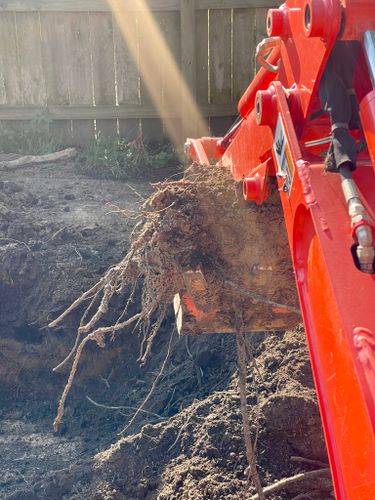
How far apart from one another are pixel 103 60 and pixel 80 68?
0.29m

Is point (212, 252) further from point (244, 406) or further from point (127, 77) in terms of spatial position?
point (127, 77)

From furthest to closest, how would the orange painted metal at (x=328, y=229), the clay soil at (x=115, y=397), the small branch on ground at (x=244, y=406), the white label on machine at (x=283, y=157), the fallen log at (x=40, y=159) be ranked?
the fallen log at (x=40, y=159), the clay soil at (x=115, y=397), the small branch on ground at (x=244, y=406), the white label on machine at (x=283, y=157), the orange painted metal at (x=328, y=229)

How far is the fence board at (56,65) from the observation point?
8.01m

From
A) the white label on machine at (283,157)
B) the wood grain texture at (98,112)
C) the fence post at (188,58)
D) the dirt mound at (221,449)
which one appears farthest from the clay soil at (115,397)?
the fence post at (188,58)

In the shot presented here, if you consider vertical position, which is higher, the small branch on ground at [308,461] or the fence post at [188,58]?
the fence post at [188,58]

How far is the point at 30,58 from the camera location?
26.6 feet

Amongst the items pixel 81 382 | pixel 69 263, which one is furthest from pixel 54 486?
pixel 69 263

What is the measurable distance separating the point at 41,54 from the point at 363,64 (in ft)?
22.4

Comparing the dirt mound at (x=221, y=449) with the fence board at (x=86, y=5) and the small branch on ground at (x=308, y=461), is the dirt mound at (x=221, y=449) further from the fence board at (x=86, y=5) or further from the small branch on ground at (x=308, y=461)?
the fence board at (x=86, y=5)

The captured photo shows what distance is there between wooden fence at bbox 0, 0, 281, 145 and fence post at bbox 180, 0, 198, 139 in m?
0.01

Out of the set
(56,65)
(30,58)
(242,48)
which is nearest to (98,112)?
(56,65)

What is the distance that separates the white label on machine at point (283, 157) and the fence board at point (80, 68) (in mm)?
6364

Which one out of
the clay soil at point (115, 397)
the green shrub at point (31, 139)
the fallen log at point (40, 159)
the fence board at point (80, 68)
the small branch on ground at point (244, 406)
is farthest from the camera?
the fence board at point (80, 68)

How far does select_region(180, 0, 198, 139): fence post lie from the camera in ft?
25.6
